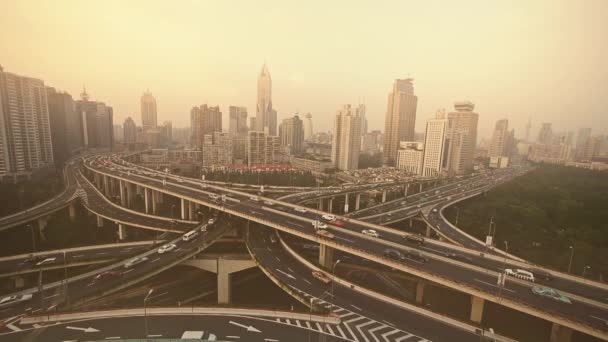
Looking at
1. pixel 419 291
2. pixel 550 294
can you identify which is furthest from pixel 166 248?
pixel 550 294

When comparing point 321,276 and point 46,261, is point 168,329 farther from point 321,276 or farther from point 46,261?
point 46,261

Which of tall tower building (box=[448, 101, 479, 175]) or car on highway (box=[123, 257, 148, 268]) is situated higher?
tall tower building (box=[448, 101, 479, 175])

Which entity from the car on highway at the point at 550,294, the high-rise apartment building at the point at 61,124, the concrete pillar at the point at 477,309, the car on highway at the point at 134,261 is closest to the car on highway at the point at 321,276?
the concrete pillar at the point at 477,309

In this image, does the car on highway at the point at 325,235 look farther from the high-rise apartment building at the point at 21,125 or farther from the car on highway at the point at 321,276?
the high-rise apartment building at the point at 21,125

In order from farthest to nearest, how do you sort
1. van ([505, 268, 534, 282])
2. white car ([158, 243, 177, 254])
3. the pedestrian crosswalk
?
white car ([158, 243, 177, 254]) < van ([505, 268, 534, 282]) < the pedestrian crosswalk

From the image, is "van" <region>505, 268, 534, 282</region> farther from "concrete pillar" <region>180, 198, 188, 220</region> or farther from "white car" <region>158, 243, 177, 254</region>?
"concrete pillar" <region>180, 198, 188, 220</region>

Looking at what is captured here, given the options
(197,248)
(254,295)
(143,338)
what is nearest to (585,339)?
(254,295)

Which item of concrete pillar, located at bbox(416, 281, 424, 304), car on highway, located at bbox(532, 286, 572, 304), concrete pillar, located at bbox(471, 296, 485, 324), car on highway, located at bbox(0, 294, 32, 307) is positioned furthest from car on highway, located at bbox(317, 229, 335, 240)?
car on highway, located at bbox(0, 294, 32, 307)

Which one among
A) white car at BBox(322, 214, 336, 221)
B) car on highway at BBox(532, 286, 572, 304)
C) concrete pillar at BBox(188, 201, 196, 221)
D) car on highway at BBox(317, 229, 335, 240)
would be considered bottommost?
concrete pillar at BBox(188, 201, 196, 221)
